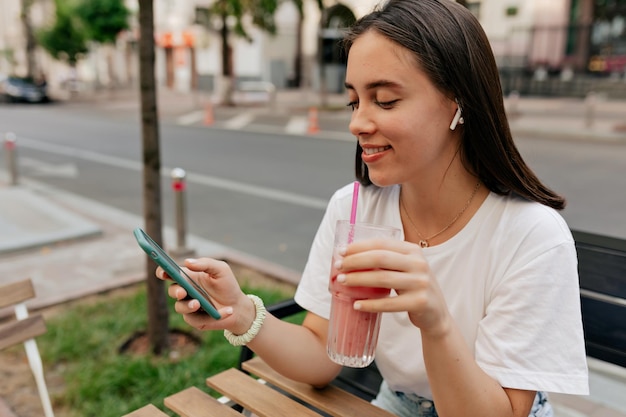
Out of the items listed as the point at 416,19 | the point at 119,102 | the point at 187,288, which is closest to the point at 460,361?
the point at 187,288

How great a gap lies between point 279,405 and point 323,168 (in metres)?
8.21


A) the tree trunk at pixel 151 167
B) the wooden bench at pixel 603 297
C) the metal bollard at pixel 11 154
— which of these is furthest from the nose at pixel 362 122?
the metal bollard at pixel 11 154

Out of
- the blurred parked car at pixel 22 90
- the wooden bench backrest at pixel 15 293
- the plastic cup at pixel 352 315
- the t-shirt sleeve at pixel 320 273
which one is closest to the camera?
the plastic cup at pixel 352 315

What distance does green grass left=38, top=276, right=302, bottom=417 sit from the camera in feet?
Result: 9.71

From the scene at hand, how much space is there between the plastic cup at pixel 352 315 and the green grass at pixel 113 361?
1.89m

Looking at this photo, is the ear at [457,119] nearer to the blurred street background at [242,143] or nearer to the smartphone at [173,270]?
the blurred street background at [242,143]

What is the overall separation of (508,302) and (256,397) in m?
0.75

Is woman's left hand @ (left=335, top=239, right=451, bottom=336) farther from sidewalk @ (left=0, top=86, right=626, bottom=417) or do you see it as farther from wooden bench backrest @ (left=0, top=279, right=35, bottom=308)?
sidewalk @ (left=0, top=86, right=626, bottom=417)

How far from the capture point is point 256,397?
162 centimetres

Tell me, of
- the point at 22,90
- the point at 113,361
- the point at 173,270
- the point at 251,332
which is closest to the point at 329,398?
the point at 251,332

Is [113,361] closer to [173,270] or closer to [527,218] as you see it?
[173,270]

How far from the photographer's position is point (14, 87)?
25766 millimetres

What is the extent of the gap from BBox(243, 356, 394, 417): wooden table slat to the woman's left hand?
0.58m

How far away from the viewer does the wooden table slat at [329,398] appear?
155cm
